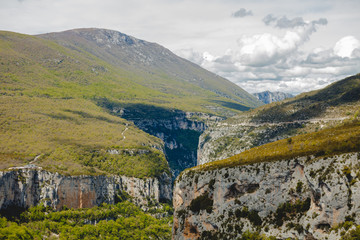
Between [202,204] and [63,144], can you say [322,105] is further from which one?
[63,144]

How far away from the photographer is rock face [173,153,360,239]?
42156 mm

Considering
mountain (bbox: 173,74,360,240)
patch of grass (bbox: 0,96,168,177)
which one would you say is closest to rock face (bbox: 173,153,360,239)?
mountain (bbox: 173,74,360,240)

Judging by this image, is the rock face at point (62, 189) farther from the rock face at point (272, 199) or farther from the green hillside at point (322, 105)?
the green hillside at point (322, 105)

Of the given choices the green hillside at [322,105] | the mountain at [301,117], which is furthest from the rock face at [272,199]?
the green hillside at [322,105]

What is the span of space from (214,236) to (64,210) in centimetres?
7947

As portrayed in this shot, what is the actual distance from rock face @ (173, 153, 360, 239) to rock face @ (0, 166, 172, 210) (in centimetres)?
6458

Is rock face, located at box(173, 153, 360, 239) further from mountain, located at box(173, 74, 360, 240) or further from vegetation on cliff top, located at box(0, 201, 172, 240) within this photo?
vegetation on cliff top, located at box(0, 201, 172, 240)

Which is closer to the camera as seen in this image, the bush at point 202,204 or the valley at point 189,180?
the valley at point 189,180

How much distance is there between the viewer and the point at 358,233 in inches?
1464

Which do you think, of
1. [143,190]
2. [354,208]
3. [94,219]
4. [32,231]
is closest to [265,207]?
[354,208]

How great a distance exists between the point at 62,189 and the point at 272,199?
91646 mm

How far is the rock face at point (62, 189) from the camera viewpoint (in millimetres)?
108312

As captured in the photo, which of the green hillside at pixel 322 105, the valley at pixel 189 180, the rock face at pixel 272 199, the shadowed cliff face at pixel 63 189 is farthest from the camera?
the green hillside at pixel 322 105

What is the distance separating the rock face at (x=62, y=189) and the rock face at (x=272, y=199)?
Answer: 6458 cm
